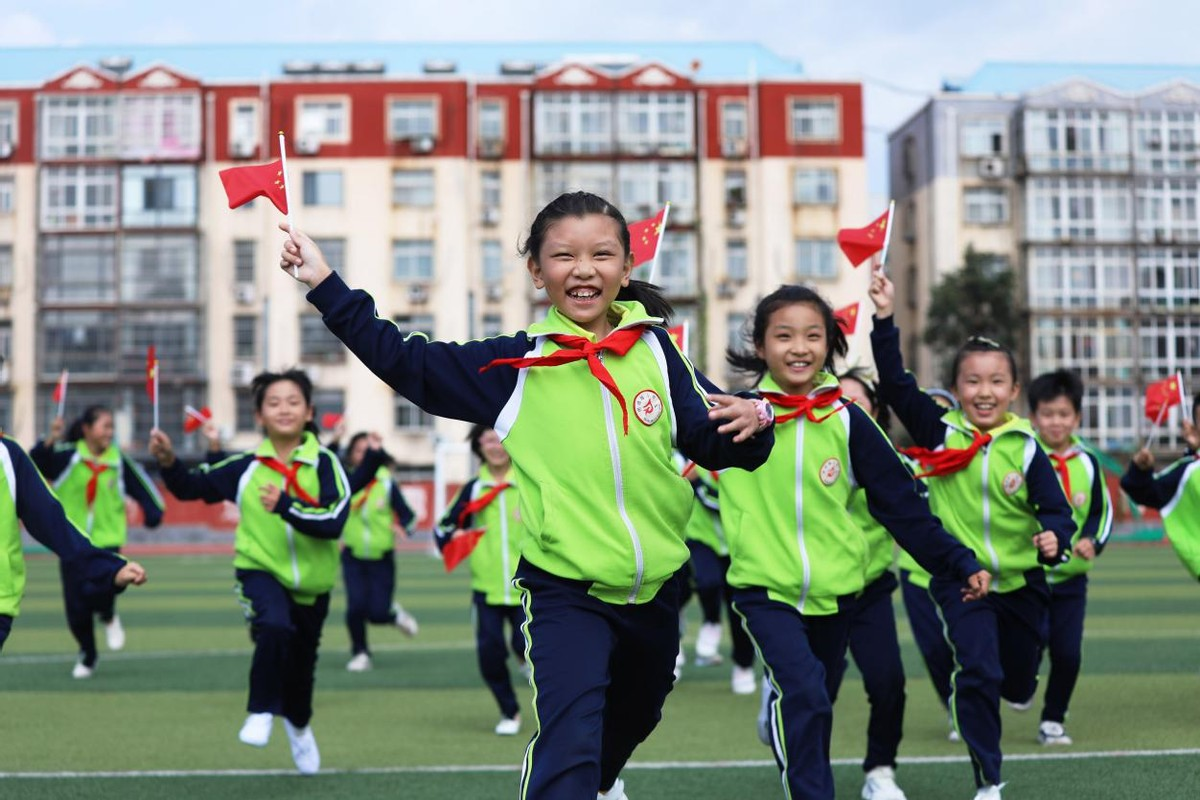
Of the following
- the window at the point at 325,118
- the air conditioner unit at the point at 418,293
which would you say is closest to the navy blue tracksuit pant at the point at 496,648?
the air conditioner unit at the point at 418,293

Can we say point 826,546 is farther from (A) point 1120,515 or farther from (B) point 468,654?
(A) point 1120,515

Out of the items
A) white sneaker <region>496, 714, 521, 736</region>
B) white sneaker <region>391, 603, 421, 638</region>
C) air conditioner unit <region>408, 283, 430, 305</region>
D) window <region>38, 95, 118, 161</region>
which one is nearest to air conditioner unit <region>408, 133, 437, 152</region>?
air conditioner unit <region>408, 283, 430, 305</region>

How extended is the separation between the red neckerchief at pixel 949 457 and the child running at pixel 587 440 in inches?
112

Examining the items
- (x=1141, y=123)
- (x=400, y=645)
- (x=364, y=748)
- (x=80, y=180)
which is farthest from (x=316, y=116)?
(x=364, y=748)

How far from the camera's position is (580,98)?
170 feet

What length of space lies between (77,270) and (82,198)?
2.34m

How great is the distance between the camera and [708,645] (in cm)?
1300

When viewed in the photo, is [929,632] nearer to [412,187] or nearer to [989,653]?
[989,653]

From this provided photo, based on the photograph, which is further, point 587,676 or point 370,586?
point 370,586

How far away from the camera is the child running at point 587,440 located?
4484mm

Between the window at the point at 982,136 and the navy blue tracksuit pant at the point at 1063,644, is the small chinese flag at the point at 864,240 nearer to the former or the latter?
the navy blue tracksuit pant at the point at 1063,644

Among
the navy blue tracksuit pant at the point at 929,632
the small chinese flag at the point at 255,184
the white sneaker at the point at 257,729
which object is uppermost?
the small chinese flag at the point at 255,184

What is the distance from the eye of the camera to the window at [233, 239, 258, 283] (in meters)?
51.5

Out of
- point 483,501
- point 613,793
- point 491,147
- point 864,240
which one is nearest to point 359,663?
point 483,501
